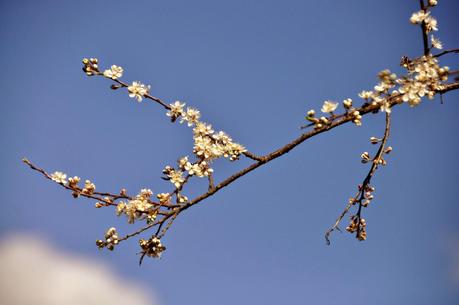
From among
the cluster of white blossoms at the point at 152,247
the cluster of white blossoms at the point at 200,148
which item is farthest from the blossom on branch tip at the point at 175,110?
the cluster of white blossoms at the point at 152,247

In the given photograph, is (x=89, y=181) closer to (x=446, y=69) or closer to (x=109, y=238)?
(x=109, y=238)

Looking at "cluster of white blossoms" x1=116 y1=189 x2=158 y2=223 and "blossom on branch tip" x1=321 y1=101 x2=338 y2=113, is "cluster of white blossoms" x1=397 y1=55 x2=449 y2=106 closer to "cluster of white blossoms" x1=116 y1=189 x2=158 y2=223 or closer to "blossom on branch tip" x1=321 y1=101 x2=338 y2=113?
"blossom on branch tip" x1=321 y1=101 x2=338 y2=113

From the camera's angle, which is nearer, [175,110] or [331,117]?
[331,117]

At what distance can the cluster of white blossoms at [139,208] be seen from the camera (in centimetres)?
341

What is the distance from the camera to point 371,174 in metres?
3.70

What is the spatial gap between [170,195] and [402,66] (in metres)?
2.40

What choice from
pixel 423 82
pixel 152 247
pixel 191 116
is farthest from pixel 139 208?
pixel 423 82

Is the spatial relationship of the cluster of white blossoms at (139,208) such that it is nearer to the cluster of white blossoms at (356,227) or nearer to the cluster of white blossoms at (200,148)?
the cluster of white blossoms at (200,148)

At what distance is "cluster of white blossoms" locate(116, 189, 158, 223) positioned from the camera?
3.41 m

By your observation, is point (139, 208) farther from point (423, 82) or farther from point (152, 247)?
point (423, 82)

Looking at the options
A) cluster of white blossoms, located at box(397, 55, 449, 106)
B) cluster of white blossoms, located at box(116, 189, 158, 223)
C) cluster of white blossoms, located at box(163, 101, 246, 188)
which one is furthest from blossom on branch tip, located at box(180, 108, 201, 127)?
cluster of white blossoms, located at box(397, 55, 449, 106)

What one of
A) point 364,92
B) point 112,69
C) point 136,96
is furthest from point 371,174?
point 112,69

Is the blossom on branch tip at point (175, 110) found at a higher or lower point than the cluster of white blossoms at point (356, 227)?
higher

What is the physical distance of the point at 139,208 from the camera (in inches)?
134
